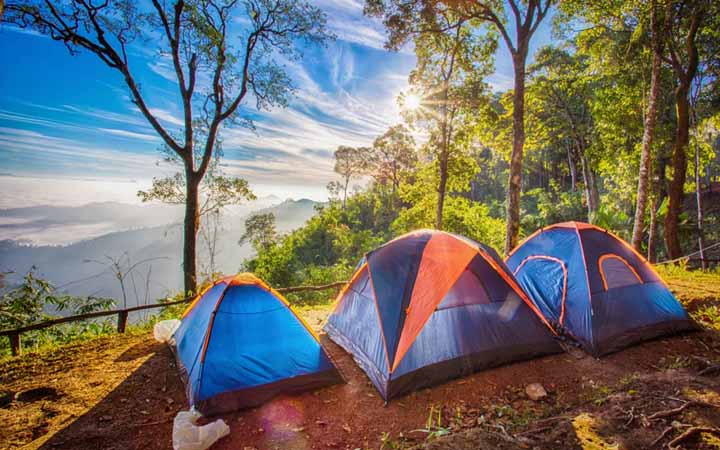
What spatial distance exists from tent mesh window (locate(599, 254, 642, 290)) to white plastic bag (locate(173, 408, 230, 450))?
6.02m

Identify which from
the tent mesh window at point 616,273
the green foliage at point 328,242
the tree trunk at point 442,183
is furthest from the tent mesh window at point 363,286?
the green foliage at point 328,242

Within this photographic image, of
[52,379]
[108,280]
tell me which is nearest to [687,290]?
[52,379]

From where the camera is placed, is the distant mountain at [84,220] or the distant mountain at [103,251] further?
the distant mountain at [84,220]

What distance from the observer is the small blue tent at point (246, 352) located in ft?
13.1

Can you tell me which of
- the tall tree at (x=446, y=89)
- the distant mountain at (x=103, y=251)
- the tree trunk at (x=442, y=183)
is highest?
the tall tree at (x=446, y=89)

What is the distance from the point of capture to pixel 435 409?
3914 millimetres

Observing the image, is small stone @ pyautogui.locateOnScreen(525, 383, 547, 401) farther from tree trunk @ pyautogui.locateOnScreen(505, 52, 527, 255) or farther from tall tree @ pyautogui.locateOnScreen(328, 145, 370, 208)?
tall tree @ pyautogui.locateOnScreen(328, 145, 370, 208)

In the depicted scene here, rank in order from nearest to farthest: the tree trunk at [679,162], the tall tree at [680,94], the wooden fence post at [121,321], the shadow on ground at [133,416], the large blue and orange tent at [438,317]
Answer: the shadow on ground at [133,416]
the large blue and orange tent at [438,317]
the wooden fence post at [121,321]
the tall tree at [680,94]
the tree trunk at [679,162]

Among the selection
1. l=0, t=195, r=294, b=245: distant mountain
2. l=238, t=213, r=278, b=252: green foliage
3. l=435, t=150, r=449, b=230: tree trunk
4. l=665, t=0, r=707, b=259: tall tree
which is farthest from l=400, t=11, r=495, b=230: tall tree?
l=0, t=195, r=294, b=245: distant mountain

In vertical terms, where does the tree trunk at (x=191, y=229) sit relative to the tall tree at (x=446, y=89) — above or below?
below

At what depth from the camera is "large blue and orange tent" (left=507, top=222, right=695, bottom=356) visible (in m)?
4.91

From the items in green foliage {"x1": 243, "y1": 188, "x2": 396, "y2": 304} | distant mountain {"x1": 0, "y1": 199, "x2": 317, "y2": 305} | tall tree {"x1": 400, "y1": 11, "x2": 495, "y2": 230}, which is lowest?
distant mountain {"x1": 0, "y1": 199, "x2": 317, "y2": 305}

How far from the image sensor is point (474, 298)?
15.8 feet

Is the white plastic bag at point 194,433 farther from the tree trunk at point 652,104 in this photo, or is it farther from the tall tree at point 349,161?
the tall tree at point 349,161
